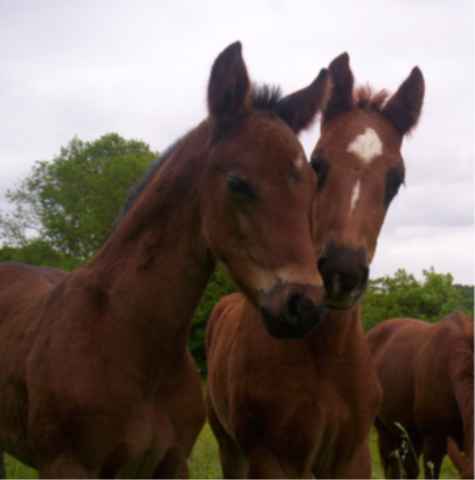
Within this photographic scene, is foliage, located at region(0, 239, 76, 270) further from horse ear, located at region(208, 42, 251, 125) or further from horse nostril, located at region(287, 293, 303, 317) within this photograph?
horse nostril, located at region(287, 293, 303, 317)

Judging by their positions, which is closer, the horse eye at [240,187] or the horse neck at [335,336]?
the horse eye at [240,187]

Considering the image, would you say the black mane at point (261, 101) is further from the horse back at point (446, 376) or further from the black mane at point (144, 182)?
the horse back at point (446, 376)

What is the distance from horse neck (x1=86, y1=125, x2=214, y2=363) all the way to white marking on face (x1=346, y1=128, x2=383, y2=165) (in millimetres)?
1284

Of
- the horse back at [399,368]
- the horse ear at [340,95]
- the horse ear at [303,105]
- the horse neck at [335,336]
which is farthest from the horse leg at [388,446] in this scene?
the horse ear at [303,105]

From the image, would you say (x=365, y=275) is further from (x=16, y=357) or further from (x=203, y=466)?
(x=203, y=466)

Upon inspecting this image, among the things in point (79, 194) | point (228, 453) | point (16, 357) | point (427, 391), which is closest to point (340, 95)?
point (16, 357)

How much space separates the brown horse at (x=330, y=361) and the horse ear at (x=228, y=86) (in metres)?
0.95

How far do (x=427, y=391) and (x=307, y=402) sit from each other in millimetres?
4095

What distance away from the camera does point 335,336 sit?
4.41 m

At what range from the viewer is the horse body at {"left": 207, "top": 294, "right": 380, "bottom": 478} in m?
4.20

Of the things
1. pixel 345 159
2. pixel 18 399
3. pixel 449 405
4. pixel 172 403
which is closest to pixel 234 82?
pixel 345 159

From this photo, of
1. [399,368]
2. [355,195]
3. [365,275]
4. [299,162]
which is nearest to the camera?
[299,162]

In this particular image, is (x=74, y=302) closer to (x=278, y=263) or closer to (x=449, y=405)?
(x=278, y=263)

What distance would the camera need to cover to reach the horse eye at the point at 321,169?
4548mm
